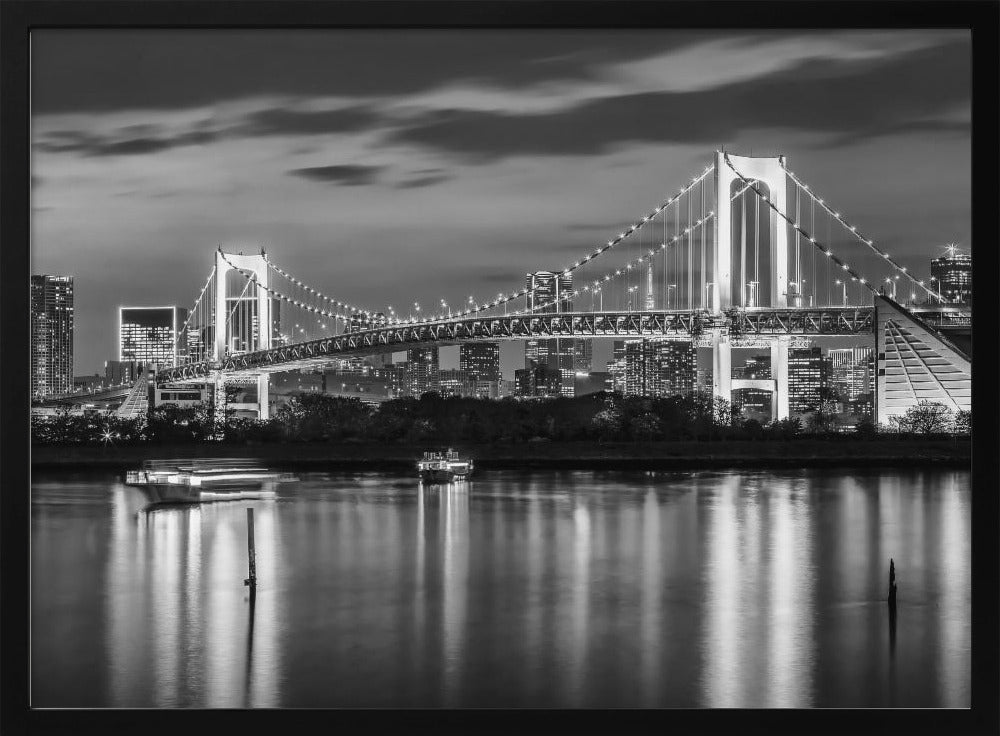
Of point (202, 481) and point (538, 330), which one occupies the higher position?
point (538, 330)

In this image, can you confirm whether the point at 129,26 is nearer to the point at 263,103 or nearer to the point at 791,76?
the point at 791,76

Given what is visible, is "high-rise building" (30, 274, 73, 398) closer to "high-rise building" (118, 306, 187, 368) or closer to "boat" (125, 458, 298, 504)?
"high-rise building" (118, 306, 187, 368)

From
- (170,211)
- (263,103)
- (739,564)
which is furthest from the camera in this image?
(170,211)

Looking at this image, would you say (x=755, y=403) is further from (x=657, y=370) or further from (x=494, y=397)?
Answer: (x=494, y=397)

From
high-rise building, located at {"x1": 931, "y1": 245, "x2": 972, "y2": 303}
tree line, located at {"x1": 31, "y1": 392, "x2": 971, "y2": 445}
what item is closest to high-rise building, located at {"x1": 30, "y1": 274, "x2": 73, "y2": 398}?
tree line, located at {"x1": 31, "y1": 392, "x2": 971, "y2": 445}

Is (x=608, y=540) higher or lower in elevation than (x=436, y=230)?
lower

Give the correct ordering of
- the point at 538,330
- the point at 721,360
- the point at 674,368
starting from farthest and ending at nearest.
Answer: the point at 674,368 < the point at 538,330 < the point at 721,360

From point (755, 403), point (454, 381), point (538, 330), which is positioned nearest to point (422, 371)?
point (454, 381)
